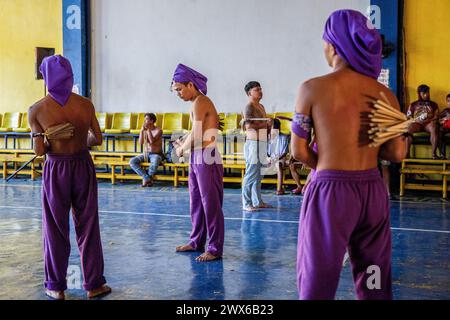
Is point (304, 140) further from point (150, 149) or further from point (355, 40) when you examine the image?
point (150, 149)

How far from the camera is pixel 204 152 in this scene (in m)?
5.36

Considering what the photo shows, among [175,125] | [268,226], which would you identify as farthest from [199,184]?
[175,125]

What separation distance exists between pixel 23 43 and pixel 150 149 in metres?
4.47

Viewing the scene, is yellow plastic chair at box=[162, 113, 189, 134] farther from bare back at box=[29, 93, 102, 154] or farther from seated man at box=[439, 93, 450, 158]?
bare back at box=[29, 93, 102, 154]

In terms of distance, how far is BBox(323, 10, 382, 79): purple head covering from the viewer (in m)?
2.66

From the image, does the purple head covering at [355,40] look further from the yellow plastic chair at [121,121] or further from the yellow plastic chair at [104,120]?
the yellow plastic chair at [104,120]

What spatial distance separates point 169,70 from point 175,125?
1256 millimetres

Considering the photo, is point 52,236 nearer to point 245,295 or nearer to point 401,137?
point 245,295

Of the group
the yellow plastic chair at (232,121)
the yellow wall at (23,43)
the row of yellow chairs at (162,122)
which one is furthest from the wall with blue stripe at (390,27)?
the yellow wall at (23,43)

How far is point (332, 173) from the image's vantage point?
2725 millimetres

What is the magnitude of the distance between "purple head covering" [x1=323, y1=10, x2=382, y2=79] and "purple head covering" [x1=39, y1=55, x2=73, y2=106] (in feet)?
6.84

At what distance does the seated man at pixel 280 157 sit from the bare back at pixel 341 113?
6.98 m

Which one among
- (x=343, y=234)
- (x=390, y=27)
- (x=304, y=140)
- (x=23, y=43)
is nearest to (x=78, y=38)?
(x=23, y=43)

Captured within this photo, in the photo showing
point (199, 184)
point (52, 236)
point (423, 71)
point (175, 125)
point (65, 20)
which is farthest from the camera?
point (65, 20)
